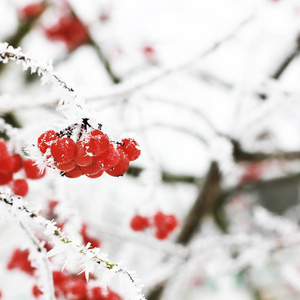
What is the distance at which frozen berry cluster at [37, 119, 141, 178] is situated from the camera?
50cm

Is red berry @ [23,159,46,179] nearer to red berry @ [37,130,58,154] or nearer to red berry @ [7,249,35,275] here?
red berry @ [37,130,58,154]

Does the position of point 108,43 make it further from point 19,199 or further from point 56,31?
point 19,199

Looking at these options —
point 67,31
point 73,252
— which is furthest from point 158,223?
point 67,31

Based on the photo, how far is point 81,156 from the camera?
504 millimetres

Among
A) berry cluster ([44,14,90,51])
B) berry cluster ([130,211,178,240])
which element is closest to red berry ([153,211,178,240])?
berry cluster ([130,211,178,240])

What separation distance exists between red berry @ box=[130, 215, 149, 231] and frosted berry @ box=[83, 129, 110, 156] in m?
0.67

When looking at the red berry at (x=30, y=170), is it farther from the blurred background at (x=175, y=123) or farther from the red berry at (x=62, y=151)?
the red berry at (x=62, y=151)

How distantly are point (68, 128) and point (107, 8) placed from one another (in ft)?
9.16

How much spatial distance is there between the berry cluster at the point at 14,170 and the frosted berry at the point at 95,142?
0.16 metres

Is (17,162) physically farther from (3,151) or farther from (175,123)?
(175,123)

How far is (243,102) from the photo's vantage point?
139cm

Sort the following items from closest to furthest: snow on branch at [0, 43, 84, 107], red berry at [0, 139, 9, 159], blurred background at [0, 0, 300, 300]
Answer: snow on branch at [0, 43, 84, 107] → red berry at [0, 139, 9, 159] → blurred background at [0, 0, 300, 300]

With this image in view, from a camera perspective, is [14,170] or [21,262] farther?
[21,262]

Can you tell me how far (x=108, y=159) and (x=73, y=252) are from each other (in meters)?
0.15
